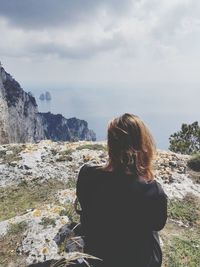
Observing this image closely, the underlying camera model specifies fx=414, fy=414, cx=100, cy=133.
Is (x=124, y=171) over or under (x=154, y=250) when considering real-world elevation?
over

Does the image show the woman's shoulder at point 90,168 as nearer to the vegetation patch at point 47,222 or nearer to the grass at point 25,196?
the vegetation patch at point 47,222

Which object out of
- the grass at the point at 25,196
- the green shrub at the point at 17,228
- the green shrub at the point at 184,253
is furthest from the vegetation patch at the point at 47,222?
the green shrub at the point at 184,253

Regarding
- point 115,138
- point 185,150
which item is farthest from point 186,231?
point 185,150

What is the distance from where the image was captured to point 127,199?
6234 millimetres

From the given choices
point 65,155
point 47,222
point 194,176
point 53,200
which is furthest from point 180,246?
point 65,155

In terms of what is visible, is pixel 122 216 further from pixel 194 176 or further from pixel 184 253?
pixel 194 176

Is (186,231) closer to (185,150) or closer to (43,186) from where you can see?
(43,186)

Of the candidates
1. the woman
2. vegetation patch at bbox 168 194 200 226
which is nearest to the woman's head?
the woman

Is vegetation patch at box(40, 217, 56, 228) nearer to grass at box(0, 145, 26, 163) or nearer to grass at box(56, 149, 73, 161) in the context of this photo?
grass at box(56, 149, 73, 161)

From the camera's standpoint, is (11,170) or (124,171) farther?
(11,170)

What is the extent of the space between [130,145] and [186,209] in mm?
11070

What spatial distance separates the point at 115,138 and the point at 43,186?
13062 mm

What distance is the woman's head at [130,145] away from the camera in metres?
6.12

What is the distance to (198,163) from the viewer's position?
70.5 feet
